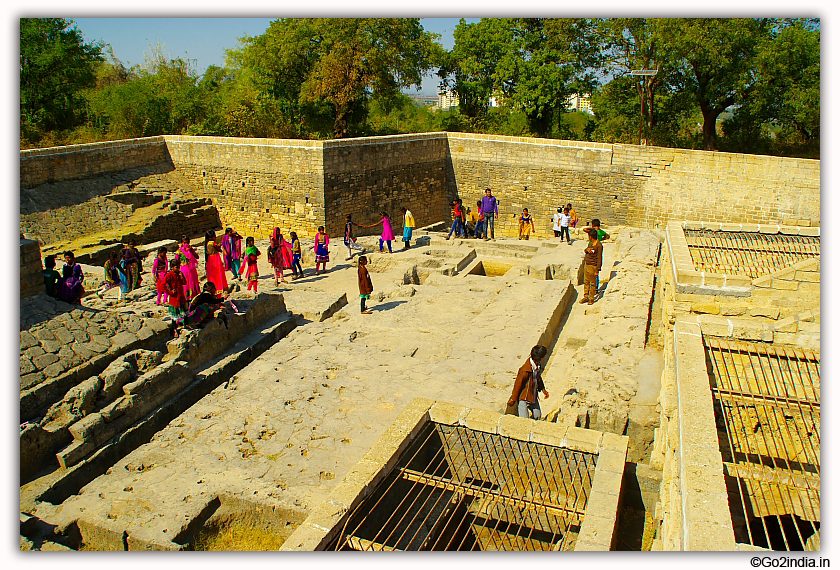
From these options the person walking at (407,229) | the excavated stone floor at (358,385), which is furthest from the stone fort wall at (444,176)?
the excavated stone floor at (358,385)

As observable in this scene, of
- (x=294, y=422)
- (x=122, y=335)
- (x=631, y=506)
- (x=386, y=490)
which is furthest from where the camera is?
(x=122, y=335)

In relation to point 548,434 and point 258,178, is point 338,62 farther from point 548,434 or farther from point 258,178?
point 548,434

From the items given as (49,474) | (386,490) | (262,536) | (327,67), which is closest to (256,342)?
(49,474)

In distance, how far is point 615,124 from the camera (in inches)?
978

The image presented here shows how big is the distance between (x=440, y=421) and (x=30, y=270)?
19.0ft

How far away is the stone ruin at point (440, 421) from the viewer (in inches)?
195

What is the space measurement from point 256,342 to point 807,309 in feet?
23.3

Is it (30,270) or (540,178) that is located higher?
(540,178)

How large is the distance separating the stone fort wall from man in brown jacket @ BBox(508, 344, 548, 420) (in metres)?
12.9

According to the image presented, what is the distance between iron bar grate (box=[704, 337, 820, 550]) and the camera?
15.8 feet

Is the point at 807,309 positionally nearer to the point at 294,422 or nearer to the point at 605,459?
the point at 605,459

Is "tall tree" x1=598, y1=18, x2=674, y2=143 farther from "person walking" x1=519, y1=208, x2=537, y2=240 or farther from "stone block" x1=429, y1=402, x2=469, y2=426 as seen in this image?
"stone block" x1=429, y1=402, x2=469, y2=426

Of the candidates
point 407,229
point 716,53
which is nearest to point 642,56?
point 716,53

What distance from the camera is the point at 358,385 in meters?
8.07
